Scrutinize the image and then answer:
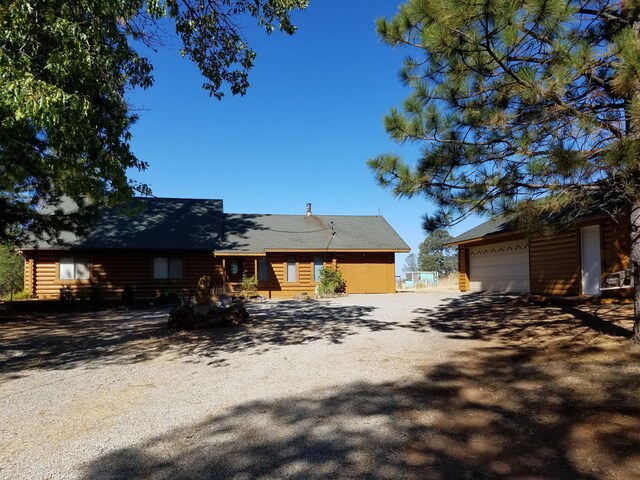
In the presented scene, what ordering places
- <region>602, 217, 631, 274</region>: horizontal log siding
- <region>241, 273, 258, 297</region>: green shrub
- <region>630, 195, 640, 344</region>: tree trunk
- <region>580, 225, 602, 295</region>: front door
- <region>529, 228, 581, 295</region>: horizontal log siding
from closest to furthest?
<region>630, 195, 640, 344</region>: tree trunk
<region>602, 217, 631, 274</region>: horizontal log siding
<region>580, 225, 602, 295</region>: front door
<region>529, 228, 581, 295</region>: horizontal log siding
<region>241, 273, 258, 297</region>: green shrub

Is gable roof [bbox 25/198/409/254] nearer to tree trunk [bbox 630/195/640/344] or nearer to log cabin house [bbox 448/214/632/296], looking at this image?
log cabin house [bbox 448/214/632/296]

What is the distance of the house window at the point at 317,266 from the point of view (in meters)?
22.9

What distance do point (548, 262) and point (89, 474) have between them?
15778 mm

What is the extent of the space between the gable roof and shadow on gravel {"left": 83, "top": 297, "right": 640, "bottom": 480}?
16322 millimetres

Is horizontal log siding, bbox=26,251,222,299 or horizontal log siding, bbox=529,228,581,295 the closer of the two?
horizontal log siding, bbox=529,228,581,295

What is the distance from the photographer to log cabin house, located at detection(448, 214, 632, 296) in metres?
12.8

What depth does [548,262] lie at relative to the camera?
626 inches

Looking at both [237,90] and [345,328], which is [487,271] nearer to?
[345,328]

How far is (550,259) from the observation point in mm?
15797

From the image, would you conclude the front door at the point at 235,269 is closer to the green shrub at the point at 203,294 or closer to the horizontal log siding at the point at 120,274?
the horizontal log siding at the point at 120,274

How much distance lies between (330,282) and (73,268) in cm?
1148

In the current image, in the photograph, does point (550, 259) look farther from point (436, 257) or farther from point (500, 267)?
point (436, 257)

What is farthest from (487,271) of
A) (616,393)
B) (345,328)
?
(616,393)

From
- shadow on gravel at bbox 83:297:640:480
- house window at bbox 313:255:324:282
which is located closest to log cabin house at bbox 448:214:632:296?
shadow on gravel at bbox 83:297:640:480
